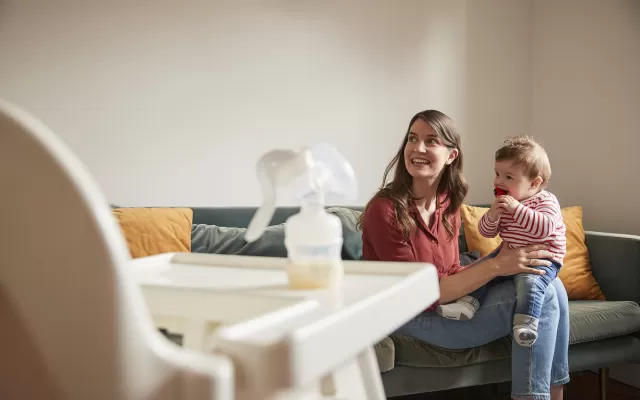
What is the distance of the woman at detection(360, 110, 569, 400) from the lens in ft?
6.01

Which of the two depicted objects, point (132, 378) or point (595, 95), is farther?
point (595, 95)

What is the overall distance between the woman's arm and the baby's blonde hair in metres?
0.28

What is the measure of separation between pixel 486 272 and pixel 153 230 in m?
1.15

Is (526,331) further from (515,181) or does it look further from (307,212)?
(307,212)

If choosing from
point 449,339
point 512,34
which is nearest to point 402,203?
point 449,339

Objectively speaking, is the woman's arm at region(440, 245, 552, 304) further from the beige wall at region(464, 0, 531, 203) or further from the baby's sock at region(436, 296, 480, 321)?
the beige wall at region(464, 0, 531, 203)

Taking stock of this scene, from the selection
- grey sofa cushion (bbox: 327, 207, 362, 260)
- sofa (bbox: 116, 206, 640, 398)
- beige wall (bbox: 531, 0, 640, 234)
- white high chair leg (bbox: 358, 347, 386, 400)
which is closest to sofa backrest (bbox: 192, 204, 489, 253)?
sofa (bbox: 116, 206, 640, 398)

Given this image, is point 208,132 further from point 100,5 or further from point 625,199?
point 625,199

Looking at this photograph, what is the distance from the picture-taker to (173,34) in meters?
2.70

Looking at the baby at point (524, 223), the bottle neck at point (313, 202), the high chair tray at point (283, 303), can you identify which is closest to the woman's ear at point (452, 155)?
the baby at point (524, 223)

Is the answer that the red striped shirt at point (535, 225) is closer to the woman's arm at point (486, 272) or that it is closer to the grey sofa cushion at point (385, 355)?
the woman's arm at point (486, 272)

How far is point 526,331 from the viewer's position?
1.79 meters

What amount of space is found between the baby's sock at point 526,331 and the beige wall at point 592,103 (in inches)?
56.3

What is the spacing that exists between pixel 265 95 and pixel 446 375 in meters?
1.55
